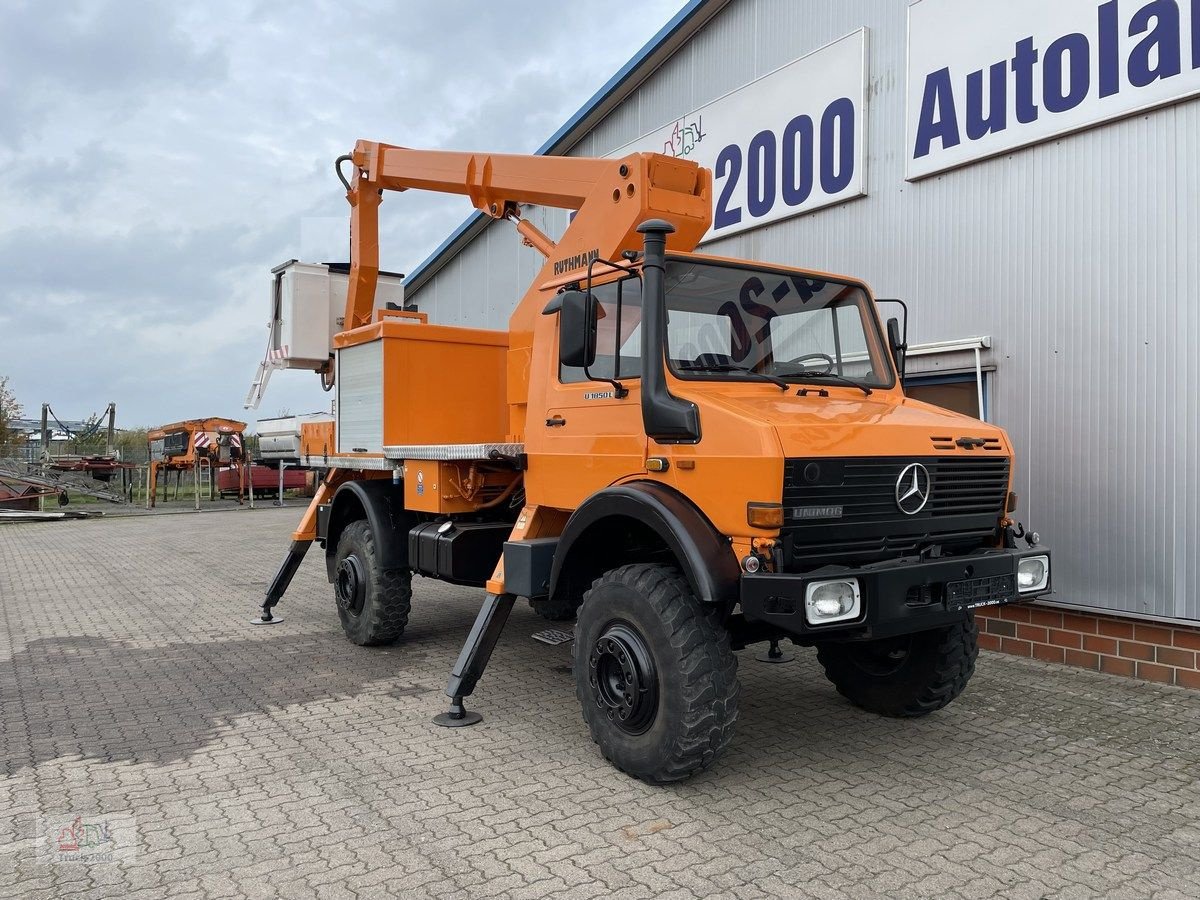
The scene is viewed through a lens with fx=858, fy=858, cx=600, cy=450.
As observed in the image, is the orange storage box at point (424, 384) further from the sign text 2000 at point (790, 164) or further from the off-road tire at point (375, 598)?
the sign text 2000 at point (790, 164)

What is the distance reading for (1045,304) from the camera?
249 inches

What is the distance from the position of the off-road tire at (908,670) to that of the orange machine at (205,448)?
2151 cm

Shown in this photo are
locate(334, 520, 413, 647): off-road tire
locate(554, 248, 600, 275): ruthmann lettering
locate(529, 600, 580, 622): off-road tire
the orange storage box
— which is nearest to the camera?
locate(554, 248, 600, 275): ruthmann lettering

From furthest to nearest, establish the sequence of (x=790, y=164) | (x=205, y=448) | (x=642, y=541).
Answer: (x=205, y=448)
(x=790, y=164)
(x=642, y=541)

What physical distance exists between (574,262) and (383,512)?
2531 millimetres

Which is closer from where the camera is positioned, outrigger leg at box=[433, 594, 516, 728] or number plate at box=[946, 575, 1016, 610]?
number plate at box=[946, 575, 1016, 610]

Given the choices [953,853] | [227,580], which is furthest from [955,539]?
[227,580]

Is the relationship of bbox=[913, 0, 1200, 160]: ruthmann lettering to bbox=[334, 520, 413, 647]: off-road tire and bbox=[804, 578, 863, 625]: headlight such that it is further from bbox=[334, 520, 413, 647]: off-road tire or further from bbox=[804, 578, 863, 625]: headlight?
bbox=[334, 520, 413, 647]: off-road tire

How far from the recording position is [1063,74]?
6168mm

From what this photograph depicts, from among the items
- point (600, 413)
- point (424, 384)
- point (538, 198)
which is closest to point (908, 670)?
point (600, 413)

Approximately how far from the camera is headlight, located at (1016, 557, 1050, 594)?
4168 millimetres

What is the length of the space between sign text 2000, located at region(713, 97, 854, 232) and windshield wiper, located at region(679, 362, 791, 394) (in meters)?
4.20

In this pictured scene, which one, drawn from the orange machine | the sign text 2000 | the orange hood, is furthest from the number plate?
the orange machine

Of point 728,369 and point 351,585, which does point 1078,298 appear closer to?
point 728,369
